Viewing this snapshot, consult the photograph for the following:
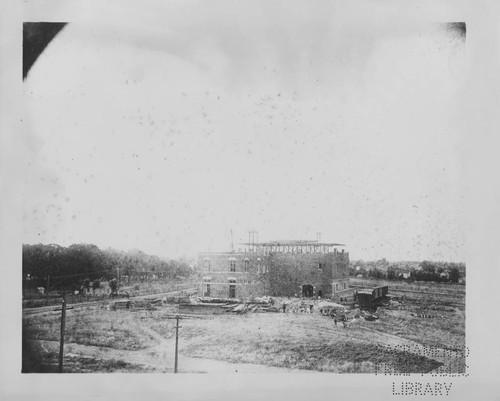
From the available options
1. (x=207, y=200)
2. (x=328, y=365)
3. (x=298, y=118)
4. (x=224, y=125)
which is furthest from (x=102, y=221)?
(x=328, y=365)

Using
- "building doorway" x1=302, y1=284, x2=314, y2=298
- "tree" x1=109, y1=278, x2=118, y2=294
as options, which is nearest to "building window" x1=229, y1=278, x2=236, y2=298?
"building doorway" x1=302, y1=284, x2=314, y2=298

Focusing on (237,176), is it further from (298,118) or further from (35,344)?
(35,344)

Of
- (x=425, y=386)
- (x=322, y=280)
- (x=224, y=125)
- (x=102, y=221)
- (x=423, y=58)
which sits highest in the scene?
(x=423, y=58)

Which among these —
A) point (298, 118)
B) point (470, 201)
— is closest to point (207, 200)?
point (298, 118)

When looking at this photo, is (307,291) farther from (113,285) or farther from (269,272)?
(113,285)

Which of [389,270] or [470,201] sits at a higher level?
[470,201]

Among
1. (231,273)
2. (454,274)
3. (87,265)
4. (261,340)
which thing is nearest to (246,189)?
(231,273)
